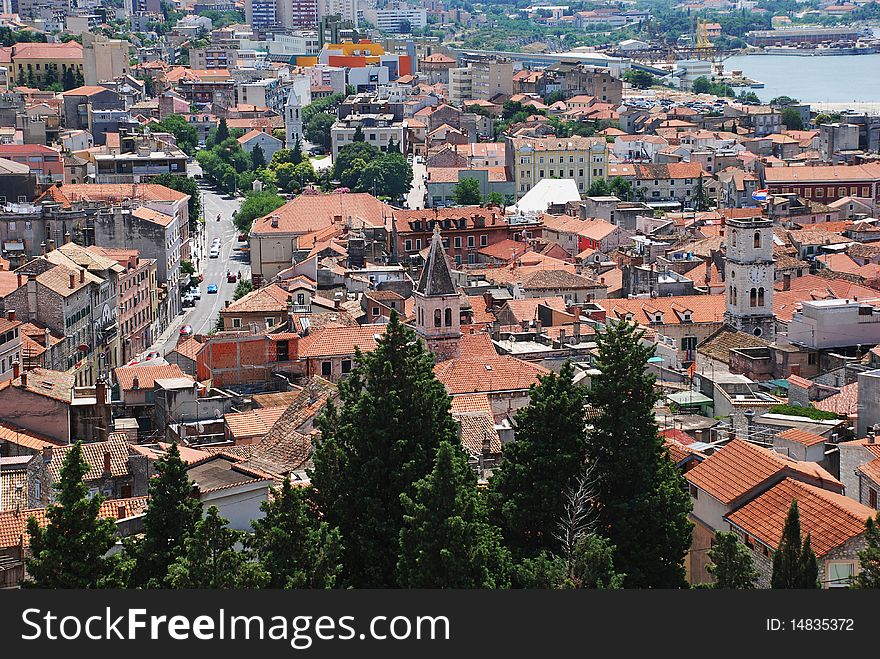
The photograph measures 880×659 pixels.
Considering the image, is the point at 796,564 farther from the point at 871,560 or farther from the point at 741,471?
the point at 741,471

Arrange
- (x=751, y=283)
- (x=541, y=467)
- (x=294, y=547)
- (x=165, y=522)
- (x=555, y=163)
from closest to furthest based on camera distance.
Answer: (x=294, y=547) → (x=165, y=522) → (x=541, y=467) → (x=751, y=283) → (x=555, y=163)

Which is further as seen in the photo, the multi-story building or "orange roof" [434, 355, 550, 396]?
the multi-story building

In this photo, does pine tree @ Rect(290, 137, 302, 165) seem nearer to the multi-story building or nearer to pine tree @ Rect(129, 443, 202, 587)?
the multi-story building

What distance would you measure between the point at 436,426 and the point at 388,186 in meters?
41.7

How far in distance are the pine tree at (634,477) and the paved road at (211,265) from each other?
723 inches

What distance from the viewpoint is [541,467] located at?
43.4 ft

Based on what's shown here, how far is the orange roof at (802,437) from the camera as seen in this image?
15.8 m

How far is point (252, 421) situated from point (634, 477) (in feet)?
24.4

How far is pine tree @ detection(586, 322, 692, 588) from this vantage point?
12.8m

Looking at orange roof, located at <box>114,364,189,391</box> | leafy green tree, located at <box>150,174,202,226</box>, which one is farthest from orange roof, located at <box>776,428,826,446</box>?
leafy green tree, located at <box>150,174,202,226</box>

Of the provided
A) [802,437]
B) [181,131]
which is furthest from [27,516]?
[181,131]

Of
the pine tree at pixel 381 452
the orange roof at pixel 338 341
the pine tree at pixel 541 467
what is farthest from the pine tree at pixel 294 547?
the orange roof at pixel 338 341

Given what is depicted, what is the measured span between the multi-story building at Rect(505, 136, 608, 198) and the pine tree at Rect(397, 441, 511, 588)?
44.4 m

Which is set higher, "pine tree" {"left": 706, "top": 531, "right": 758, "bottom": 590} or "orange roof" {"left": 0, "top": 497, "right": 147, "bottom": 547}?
"pine tree" {"left": 706, "top": 531, "right": 758, "bottom": 590}
